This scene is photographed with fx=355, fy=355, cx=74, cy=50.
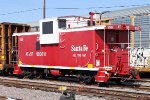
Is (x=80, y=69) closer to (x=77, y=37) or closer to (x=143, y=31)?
(x=77, y=37)

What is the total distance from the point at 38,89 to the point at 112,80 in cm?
450

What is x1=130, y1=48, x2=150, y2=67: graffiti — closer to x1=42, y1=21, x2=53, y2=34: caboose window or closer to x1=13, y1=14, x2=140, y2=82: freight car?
x1=13, y1=14, x2=140, y2=82: freight car

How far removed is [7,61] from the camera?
74.3 feet

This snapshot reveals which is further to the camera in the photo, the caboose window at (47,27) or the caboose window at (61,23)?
the caboose window at (47,27)

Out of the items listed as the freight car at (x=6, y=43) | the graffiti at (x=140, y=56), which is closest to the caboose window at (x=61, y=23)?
the graffiti at (x=140, y=56)

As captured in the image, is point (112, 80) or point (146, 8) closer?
point (112, 80)

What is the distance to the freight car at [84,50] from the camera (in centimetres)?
1623

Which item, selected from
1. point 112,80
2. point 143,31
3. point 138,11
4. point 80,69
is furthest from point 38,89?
point 138,11

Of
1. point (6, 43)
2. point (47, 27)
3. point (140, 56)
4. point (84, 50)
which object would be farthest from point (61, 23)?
point (6, 43)

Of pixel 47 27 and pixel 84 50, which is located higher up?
pixel 47 27

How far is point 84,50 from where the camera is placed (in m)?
16.8

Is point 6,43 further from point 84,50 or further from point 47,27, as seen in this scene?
point 84,50

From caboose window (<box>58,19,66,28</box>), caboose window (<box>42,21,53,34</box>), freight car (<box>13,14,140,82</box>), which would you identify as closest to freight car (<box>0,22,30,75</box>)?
freight car (<box>13,14,140,82</box>)

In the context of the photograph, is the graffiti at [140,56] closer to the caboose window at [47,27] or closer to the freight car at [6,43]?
the caboose window at [47,27]
